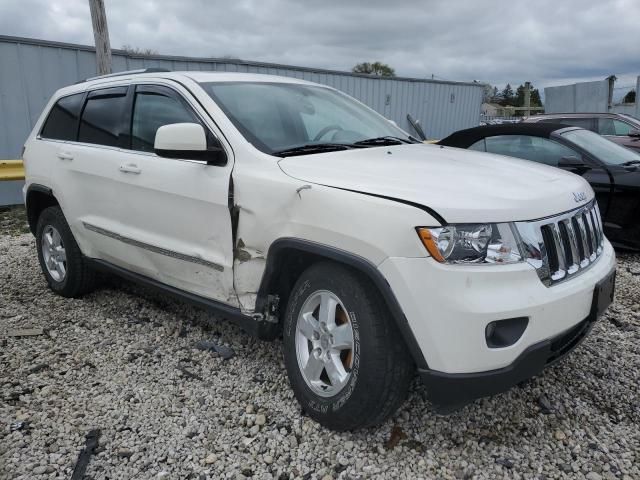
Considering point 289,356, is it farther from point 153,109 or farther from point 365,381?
point 153,109

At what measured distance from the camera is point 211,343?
141 inches

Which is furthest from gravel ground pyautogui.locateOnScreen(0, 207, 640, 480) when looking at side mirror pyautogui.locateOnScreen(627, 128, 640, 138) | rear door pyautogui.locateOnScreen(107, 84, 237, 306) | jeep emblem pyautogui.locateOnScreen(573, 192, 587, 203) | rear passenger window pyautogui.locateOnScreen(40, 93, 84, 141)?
side mirror pyautogui.locateOnScreen(627, 128, 640, 138)

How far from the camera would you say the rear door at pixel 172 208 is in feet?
9.55

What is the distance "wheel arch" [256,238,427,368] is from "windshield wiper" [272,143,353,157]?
533 mm

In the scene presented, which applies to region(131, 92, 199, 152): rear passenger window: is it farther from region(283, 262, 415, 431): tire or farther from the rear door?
region(283, 262, 415, 431): tire

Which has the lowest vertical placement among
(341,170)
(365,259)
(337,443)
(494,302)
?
(337,443)

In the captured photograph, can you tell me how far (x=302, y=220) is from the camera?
8.14 ft

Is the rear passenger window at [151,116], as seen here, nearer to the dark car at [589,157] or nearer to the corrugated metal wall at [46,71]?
the dark car at [589,157]

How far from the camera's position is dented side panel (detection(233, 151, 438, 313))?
2160 millimetres

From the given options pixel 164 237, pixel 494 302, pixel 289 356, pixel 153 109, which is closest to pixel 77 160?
pixel 153 109

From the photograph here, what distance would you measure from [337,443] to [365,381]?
0.43m

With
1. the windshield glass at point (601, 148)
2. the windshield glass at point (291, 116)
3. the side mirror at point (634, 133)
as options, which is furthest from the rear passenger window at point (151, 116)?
the side mirror at point (634, 133)

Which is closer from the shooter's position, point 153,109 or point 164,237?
point 164,237

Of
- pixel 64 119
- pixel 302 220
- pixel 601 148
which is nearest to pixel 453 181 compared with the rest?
pixel 302 220
